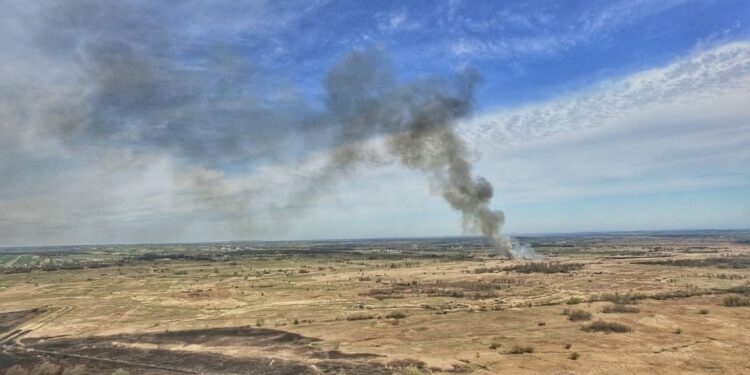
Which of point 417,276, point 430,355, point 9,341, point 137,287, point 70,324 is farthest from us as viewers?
point 417,276

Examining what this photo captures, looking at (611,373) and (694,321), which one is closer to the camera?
(611,373)

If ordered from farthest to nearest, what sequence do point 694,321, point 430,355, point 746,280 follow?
1. point 746,280
2. point 694,321
3. point 430,355

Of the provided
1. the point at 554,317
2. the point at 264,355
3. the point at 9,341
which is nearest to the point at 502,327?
the point at 554,317

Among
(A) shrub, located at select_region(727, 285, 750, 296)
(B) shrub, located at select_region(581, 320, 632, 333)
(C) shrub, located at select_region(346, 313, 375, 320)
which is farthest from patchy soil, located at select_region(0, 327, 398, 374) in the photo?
(A) shrub, located at select_region(727, 285, 750, 296)

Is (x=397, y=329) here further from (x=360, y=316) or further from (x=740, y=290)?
(x=740, y=290)

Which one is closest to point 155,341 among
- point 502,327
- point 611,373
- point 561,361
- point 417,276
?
point 502,327

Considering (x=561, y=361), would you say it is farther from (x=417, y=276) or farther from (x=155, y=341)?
(x=417, y=276)

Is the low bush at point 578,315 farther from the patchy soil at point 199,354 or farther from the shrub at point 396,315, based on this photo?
the patchy soil at point 199,354
